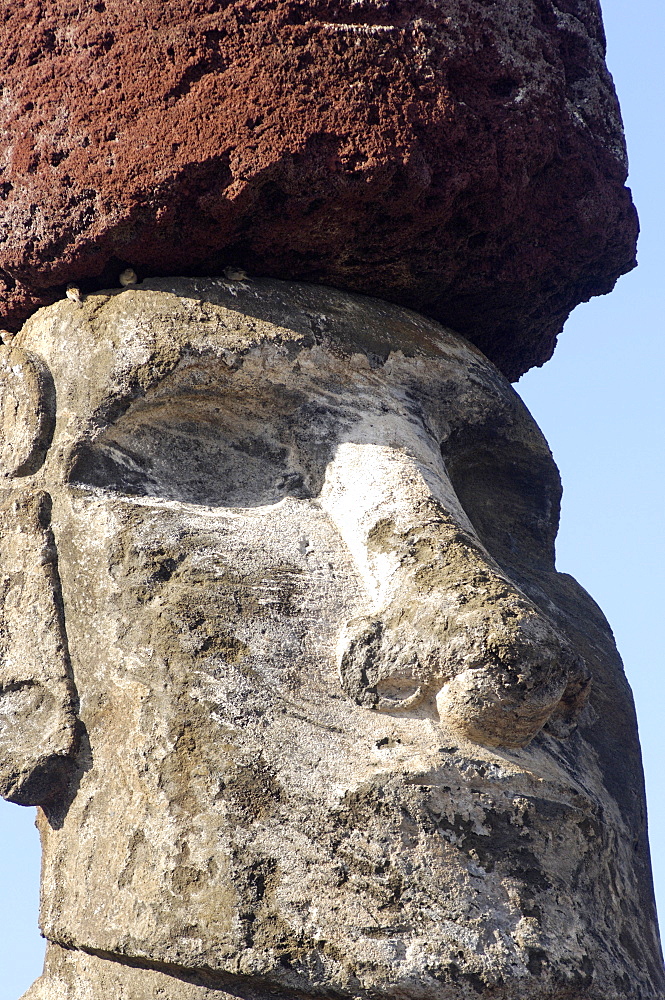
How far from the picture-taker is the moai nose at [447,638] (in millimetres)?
2482

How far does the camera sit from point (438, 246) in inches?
122

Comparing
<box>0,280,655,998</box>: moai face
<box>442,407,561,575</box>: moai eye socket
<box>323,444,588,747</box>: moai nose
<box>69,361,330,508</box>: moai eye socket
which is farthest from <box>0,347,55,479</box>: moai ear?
<box>442,407,561,575</box>: moai eye socket

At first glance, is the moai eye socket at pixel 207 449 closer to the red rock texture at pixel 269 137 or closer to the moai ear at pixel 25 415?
the moai ear at pixel 25 415

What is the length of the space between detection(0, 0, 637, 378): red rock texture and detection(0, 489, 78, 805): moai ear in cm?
62

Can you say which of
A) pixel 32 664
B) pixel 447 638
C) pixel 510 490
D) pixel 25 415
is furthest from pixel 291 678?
pixel 510 490

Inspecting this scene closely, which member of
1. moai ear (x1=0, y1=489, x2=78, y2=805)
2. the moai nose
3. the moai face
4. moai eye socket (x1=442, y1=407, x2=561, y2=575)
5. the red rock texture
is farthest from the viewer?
moai eye socket (x1=442, y1=407, x2=561, y2=575)

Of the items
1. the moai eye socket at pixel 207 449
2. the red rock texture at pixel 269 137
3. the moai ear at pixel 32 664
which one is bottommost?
the moai ear at pixel 32 664

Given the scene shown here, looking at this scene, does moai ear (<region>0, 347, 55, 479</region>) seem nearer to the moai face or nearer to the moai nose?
the moai face

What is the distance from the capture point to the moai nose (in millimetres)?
2482

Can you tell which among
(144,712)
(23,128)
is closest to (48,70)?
(23,128)

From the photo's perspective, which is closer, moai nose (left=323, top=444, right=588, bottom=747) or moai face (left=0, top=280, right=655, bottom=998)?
moai face (left=0, top=280, right=655, bottom=998)

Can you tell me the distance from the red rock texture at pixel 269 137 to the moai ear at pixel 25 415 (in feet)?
0.72

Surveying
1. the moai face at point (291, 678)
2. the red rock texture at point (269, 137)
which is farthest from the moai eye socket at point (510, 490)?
the red rock texture at point (269, 137)

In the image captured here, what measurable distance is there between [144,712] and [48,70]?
155 cm
